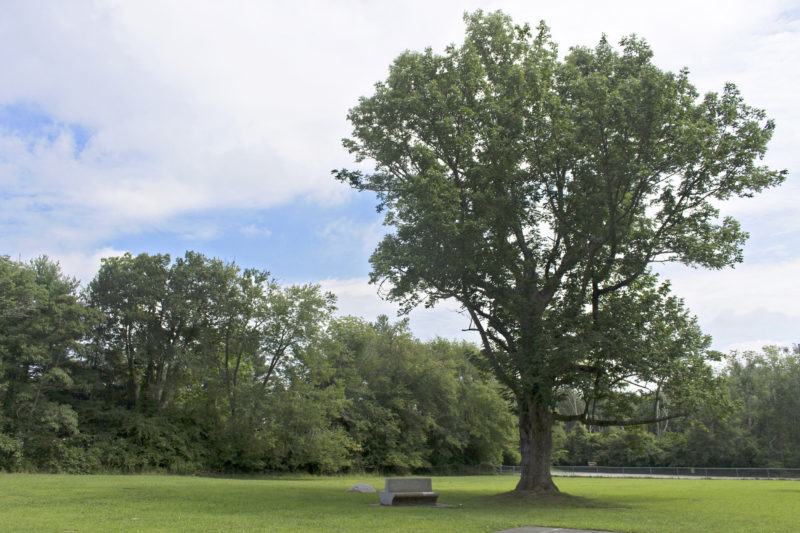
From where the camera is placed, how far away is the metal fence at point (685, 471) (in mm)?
51969

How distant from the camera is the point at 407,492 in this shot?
57.4 ft

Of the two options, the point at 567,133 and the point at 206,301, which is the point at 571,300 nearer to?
the point at 567,133

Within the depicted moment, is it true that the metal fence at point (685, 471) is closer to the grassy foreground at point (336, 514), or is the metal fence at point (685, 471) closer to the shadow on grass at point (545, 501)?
the shadow on grass at point (545, 501)

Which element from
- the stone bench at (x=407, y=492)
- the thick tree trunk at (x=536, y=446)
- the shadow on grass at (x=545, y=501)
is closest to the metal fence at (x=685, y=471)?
the thick tree trunk at (x=536, y=446)

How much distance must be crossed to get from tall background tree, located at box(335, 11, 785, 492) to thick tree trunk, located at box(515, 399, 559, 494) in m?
0.06

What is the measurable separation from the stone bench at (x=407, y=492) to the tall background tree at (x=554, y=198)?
5.04m

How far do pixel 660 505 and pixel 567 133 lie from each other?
43.9 feet

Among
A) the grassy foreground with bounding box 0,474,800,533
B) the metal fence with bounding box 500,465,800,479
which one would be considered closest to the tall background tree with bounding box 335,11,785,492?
the grassy foreground with bounding box 0,474,800,533

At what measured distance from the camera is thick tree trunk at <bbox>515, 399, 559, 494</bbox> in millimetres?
21891

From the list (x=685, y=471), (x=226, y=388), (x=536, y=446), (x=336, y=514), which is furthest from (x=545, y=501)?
(x=685, y=471)

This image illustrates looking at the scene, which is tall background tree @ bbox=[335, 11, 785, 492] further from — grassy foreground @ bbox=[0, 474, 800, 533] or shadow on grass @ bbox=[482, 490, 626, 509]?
grassy foreground @ bbox=[0, 474, 800, 533]

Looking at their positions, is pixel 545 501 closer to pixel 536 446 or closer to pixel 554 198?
pixel 536 446

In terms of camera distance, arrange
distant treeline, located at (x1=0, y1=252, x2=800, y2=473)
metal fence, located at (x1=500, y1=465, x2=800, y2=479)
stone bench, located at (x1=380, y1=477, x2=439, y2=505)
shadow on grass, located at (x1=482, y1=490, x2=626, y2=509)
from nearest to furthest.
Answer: stone bench, located at (x1=380, y1=477, x2=439, y2=505) < shadow on grass, located at (x1=482, y1=490, x2=626, y2=509) < distant treeline, located at (x1=0, y1=252, x2=800, y2=473) < metal fence, located at (x1=500, y1=465, x2=800, y2=479)

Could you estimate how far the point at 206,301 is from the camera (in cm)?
4762
